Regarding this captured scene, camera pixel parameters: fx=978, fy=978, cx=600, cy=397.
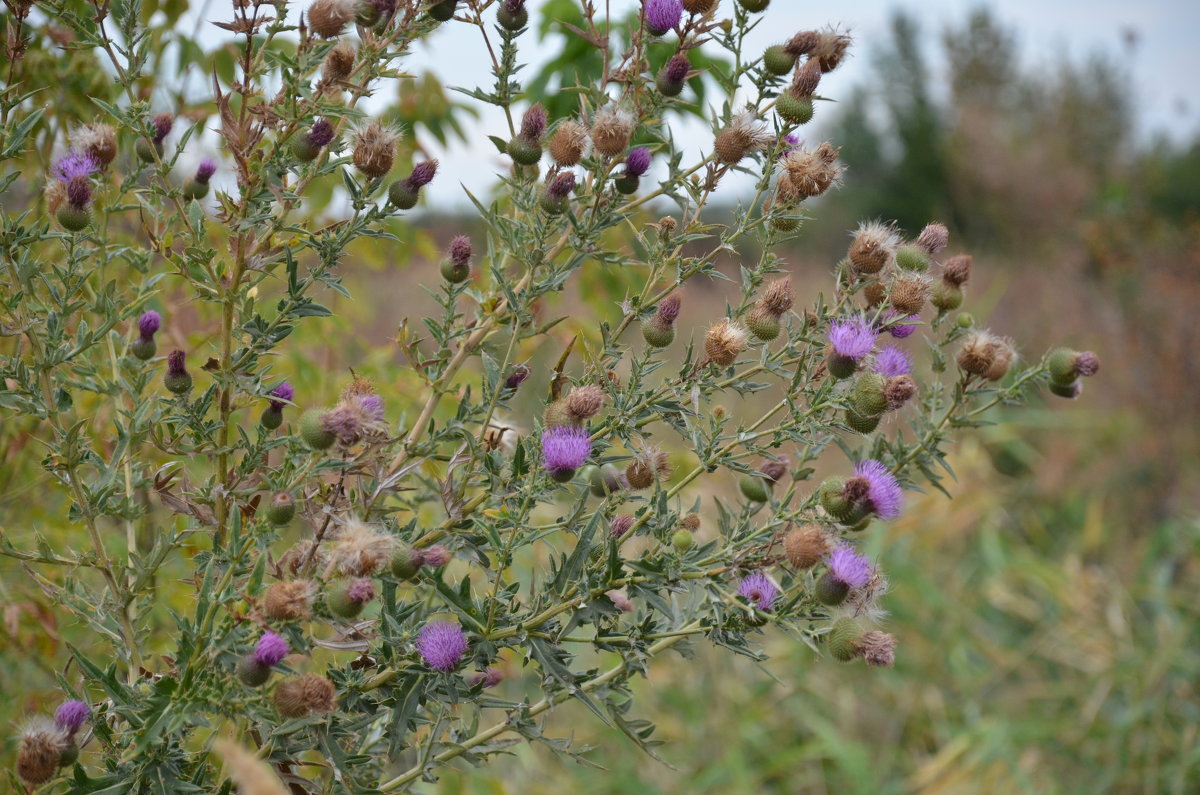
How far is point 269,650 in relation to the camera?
68cm

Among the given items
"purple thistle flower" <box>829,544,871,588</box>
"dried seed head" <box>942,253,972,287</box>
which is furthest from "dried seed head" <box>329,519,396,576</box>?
"dried seed head" <box>942,253,972,287</box>

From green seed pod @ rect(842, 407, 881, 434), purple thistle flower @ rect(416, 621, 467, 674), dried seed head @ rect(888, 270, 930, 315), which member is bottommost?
purple thistle flower @ rect(416, 621, 467, 674)

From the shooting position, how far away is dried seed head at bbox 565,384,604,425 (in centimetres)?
82

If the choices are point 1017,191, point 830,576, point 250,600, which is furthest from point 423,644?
point 1017,191

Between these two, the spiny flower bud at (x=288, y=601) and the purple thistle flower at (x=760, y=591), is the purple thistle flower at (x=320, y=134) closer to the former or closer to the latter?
the spiny flower bud at (x=288, y=601)

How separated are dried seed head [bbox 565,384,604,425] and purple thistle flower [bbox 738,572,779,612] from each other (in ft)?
0.64

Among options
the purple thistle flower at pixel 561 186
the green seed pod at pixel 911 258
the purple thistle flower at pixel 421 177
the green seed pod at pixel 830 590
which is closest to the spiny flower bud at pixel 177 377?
the purple thistle flower at pixel 421 177

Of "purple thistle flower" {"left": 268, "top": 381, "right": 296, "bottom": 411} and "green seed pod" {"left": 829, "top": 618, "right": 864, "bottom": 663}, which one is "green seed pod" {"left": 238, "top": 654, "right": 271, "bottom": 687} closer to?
"purple thistle flower" {"left": 268, "top": 381, "right": 296, "bottom": 411}

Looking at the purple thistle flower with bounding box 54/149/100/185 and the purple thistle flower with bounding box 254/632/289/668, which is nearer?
the purple thistle flower with bounding box 254/632/289/668

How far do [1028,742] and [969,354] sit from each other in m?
2.70

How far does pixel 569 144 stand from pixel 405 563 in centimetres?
41

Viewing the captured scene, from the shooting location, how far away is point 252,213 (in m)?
0.86

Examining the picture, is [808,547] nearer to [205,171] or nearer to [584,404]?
[584,404]

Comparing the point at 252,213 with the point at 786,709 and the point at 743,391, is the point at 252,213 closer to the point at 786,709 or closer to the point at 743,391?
the point at 743,391
